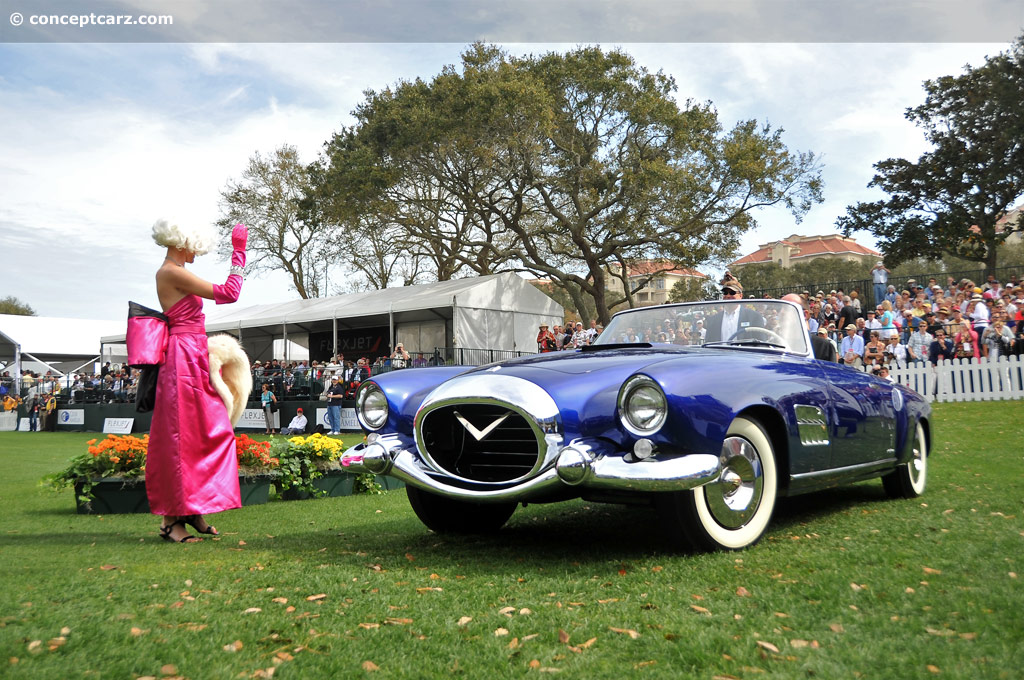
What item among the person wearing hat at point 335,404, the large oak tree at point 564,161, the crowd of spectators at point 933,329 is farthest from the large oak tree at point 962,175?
the person wearing hat at point 335,404

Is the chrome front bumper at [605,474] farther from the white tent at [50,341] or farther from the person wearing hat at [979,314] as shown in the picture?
the white tent at [50,341]

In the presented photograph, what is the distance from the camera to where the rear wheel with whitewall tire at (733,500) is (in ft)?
12.9

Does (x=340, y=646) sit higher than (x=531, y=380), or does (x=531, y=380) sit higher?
(x=531, y=380)

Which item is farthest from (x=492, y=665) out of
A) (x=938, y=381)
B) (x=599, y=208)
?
(x=599, y=208)

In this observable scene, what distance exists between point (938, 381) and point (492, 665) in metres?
15.6

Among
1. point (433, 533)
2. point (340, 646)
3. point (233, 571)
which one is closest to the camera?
point (340, 646)

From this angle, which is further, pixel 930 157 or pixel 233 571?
pixel 930 157

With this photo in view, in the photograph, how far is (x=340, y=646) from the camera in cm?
274

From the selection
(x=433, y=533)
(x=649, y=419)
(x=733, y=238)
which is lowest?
(x=433, y=533)

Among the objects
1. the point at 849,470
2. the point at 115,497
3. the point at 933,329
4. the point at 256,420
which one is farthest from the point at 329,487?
the point at 256,420

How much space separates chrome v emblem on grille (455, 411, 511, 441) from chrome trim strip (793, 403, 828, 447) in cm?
164

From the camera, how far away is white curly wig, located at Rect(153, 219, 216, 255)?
5277 millimetres

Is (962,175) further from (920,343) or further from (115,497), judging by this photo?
(115,497)

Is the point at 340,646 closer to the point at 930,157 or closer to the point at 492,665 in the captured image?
the point at 492,665
